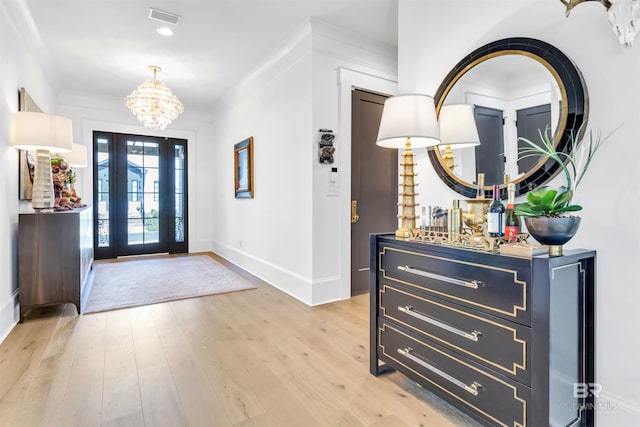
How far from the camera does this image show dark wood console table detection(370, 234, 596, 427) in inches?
50.8

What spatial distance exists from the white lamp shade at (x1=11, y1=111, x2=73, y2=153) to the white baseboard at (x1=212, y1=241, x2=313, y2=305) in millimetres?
2517

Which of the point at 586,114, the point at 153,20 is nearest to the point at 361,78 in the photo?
the point at 153,20

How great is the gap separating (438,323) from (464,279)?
29 centimetres

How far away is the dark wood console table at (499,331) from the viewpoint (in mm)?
1289

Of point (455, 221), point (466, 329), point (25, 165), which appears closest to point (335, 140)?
point (455, 221)

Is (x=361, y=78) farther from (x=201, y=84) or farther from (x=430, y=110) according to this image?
(x=201, y=84)

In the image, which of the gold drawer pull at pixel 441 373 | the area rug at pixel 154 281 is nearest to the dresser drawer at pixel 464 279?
the gold drawer pull at pixel 441 373

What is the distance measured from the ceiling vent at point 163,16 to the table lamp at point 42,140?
1.27m

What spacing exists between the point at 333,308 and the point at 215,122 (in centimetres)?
489

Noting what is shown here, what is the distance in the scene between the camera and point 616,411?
60.3 inches

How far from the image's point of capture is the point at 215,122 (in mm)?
6695

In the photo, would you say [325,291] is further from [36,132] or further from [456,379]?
[36,132]

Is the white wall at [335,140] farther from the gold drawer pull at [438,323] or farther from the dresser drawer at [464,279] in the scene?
the gold drawer pull at [438,323]

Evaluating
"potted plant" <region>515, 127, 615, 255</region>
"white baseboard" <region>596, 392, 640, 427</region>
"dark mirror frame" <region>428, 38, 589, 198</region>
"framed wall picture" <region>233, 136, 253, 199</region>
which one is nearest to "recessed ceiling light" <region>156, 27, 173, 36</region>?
"framed wall picture" <region>233, 136, 253, 199</region>
